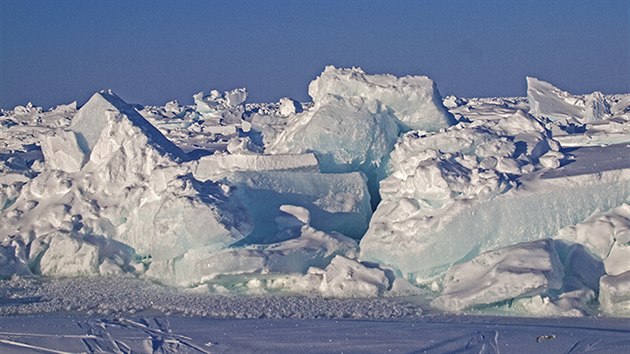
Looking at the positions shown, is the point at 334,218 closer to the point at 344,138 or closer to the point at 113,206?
the point at 344,138

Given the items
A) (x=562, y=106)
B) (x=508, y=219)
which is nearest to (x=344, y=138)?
(x=508, y=219)

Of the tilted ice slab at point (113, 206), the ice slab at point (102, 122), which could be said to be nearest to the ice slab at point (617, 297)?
the tilted ice slab at point (113, 206)

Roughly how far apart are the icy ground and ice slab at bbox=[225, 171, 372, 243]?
2cm

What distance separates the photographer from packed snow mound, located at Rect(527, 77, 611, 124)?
1697 centimetres

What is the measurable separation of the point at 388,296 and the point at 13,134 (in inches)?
617

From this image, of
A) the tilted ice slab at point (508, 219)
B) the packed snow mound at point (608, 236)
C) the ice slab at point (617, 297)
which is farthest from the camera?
the tilted ice slab at point (508, 219)

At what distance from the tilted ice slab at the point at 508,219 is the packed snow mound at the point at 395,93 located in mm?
2442

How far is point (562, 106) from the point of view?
18.3m

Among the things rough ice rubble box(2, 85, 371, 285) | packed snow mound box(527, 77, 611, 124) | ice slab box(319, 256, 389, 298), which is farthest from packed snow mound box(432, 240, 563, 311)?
packed snow mound box(527, 77, 611, 124)

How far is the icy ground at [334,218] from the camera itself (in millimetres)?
6996

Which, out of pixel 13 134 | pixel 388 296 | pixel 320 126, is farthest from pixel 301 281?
pixel 13 134

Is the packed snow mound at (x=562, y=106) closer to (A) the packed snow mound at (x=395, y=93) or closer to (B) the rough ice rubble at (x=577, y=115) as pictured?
(B) the rough ice rubble at (x=577, y=115)

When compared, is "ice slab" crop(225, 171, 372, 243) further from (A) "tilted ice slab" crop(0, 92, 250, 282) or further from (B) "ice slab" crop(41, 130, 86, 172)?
(B) "ice slab" crop(41, 130, 86, 172)

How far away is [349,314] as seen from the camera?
668 centimetres
